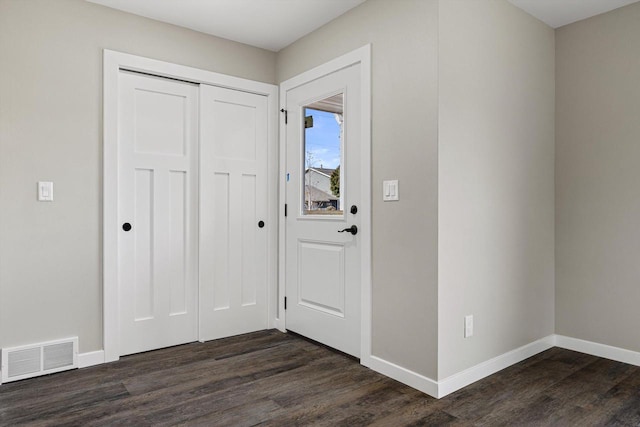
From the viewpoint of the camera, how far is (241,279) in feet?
11.3

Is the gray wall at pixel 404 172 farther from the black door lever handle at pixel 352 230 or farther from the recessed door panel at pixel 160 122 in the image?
the recessed door panel at pixel 160 122

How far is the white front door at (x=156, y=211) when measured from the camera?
292 cm

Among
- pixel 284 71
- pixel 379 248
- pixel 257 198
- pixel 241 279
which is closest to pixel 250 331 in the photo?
pixel 241 279

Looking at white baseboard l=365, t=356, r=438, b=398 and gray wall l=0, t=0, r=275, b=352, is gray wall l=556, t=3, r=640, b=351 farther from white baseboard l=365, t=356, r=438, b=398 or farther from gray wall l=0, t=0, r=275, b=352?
gray wall l=0, t=0, r=275, b=352

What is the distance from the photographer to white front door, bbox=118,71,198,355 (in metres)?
2.92

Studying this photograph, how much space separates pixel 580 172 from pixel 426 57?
162cm

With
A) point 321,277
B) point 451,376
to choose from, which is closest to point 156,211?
point 321,277

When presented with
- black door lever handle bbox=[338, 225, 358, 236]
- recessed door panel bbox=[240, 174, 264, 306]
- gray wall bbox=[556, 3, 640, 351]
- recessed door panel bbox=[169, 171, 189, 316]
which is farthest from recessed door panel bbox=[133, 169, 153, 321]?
gray wall bbox=[556, 3, 640, 351]

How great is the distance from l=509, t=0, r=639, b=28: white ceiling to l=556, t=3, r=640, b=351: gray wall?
8 cm

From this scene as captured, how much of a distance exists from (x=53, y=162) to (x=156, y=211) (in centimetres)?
72

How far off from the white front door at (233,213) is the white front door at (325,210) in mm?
252

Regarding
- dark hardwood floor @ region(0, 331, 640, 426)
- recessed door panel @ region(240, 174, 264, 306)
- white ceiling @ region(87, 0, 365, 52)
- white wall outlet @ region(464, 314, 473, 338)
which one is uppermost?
white ceiling @ region(87, 0, 365, 52)

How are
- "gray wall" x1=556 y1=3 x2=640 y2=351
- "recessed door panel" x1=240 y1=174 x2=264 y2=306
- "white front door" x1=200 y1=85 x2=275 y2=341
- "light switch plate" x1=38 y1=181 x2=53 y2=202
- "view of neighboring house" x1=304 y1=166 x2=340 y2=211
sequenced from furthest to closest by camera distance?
"recessed door panel" x1=240 y1=174 x2=264 y2=306 < "white front door" x1=200 y1=85 x2=275 y2=341 < "view of neighboring house" x1=304 y1=166 x2=340 y2=211 < "gray wall" x1=556 y1=3 x2=640 y2=351 < "light switch plate" x1=38 y1=181 x2=53 y2=202

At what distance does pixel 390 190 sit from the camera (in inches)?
99.4
